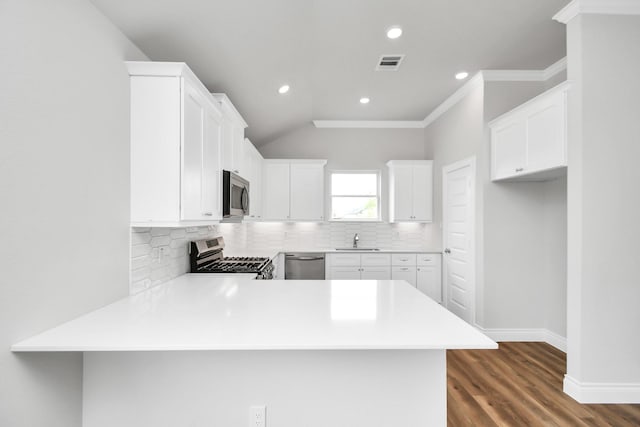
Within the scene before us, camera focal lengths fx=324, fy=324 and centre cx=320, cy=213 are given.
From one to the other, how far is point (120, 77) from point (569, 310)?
3505 millimetres

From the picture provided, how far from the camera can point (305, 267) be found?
495cm

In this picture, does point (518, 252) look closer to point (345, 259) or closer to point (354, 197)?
point (345, 259)

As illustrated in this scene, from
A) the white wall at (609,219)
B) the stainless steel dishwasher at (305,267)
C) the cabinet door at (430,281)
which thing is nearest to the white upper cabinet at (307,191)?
the stainless steel dishwasher at (305,267)

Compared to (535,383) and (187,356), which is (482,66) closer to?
(535,383)

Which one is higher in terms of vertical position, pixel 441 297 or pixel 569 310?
pixel 569 310

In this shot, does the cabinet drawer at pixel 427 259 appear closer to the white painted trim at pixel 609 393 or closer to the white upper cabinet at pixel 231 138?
the white painted trim at pixel 609 393

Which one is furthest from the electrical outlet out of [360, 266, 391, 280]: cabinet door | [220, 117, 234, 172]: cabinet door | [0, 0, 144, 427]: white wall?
[360, 266, 391, 280]: cabinet door

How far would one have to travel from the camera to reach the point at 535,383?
8.91 feet

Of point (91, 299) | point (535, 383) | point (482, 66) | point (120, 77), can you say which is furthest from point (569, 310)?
point (120, 77)

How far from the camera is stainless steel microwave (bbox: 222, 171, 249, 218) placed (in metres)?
2.76

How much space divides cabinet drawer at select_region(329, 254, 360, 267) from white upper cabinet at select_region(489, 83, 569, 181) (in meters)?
2.20

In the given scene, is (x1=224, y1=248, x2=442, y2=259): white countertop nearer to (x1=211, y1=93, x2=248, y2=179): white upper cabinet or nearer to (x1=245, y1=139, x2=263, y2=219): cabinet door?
(x1=245, y1=139, x2=263, y2=219): cabinet door

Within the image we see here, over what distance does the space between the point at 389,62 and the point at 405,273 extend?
9.82 ft

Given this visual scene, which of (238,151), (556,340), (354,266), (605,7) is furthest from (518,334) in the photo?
(238,151)
